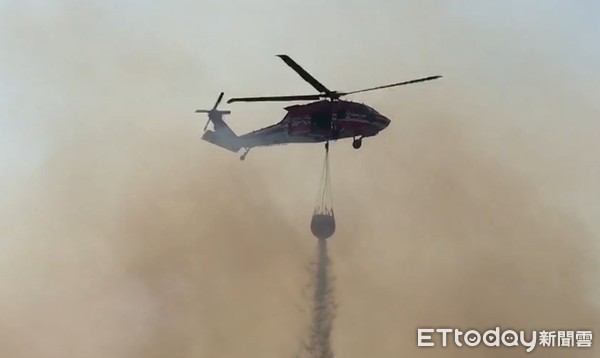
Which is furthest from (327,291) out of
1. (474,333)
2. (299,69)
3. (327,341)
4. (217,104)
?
(299,69)

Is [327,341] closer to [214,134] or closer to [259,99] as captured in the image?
[214,134]

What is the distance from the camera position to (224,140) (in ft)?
177

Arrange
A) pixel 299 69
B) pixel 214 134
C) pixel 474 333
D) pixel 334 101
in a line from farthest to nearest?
1. pixel 474 333
2. pixel 214 134
3. pixel 334 101
4. pixel 299 69

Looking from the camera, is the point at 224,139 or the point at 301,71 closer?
the point at 301,71

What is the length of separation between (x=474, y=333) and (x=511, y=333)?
3.75 metres

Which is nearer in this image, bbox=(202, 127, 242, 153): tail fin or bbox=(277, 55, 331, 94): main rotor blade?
bbox=(277, 55, 331, 94): main rotor blade

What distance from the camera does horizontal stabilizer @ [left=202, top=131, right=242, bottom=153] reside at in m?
53.7

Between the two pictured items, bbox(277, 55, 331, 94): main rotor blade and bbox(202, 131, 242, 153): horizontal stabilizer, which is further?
bbox(202, 131, 242, 153): horizontal stabilizer

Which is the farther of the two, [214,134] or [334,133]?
[214,134]

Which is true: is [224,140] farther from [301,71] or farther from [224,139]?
[301,71]

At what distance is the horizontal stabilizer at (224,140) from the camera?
2112 inches

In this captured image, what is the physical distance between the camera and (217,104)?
181ft

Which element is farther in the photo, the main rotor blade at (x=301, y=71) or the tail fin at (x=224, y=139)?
the tail fin at (x=224, y=139)

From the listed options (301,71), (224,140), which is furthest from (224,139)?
(301,71)
